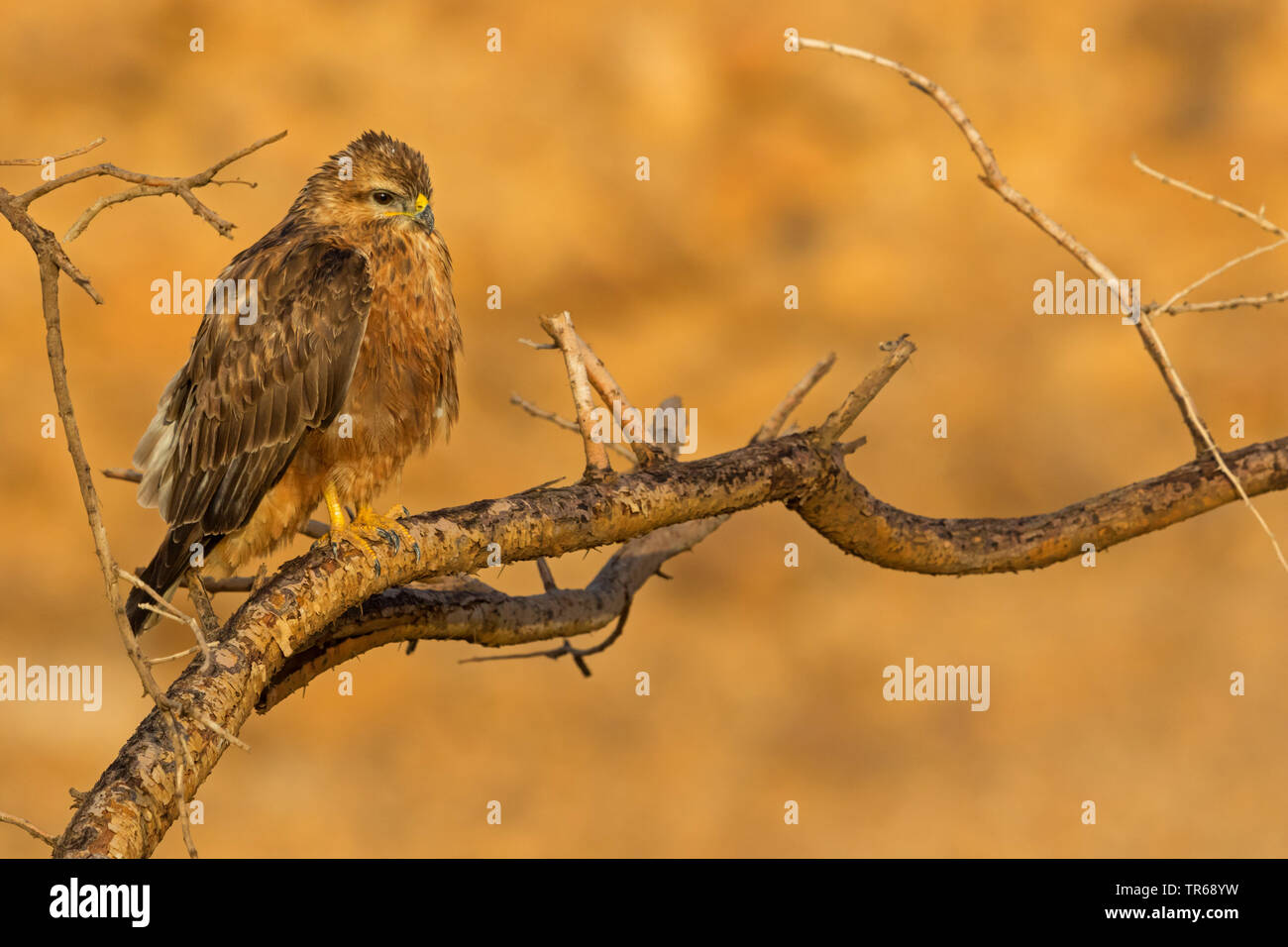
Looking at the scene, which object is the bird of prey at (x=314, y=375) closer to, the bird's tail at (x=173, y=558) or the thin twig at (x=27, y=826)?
the bird's tail at (x=173, y=558)

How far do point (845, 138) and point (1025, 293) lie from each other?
2.03 metres

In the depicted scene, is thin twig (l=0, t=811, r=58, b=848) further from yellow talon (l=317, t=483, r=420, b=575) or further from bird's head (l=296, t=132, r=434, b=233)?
bird's head (l=296, t=132, r=434, b=233)

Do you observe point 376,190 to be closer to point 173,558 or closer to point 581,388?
point 581,388

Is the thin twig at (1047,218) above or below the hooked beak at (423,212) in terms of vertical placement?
below

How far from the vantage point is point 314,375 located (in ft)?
11.3

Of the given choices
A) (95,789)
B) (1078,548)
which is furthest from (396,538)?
(1078,548)

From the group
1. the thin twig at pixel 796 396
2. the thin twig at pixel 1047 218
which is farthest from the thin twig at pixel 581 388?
the thin twig at pixel 1047 218

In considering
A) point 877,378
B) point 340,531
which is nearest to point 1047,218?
point 877,378

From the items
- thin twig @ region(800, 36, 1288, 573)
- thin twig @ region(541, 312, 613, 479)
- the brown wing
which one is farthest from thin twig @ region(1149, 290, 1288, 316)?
the brown wing

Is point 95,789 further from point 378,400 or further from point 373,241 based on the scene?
point 373,241

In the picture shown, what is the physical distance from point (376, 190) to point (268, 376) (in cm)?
65

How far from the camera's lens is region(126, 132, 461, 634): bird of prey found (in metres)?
3.46

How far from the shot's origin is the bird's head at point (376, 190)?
374cm

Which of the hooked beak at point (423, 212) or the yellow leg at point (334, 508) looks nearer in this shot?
the yellow leg at point (334, 508)
